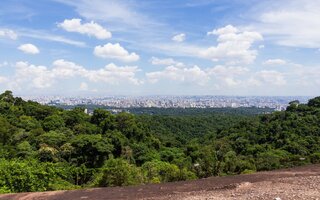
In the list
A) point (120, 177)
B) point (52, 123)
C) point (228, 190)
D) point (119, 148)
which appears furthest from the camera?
point (52, 123)

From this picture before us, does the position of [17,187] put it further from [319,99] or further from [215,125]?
[215,125]

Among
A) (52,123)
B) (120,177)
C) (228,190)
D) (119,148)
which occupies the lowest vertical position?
(119,148)

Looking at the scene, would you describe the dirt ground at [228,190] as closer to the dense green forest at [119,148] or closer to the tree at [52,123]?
the dense green forest at [119,148]

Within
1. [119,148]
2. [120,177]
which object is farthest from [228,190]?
[119,148]

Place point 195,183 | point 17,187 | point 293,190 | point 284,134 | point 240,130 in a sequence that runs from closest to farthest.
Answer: point 293,190, point 195,183, point 17,187, point 284,134, point 240,130

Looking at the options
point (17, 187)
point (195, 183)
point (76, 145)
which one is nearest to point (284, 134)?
point (76, 145)

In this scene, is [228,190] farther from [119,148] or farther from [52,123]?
[52,123]

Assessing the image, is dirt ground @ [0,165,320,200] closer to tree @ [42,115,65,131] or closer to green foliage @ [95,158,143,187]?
green foliage @ [95,158,143,187]
